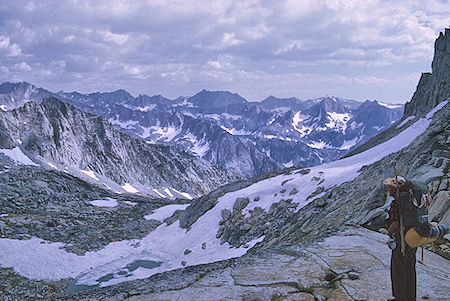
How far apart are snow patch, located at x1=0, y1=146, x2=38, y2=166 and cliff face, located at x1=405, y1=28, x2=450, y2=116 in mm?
82599

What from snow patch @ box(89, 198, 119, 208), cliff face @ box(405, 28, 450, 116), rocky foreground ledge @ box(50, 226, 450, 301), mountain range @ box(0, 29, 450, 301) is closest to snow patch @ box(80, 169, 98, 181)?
mountain range @ box(0, 29, 450, 301)

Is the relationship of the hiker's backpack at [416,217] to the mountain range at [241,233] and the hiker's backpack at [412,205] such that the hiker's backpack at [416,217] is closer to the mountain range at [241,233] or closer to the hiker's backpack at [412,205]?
the hiker's backpack at [412,205]

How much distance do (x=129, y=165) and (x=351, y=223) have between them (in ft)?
482

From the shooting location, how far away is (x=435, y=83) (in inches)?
2250

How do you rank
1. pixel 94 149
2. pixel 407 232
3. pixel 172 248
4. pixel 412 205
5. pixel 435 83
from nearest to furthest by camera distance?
pixel 407 232 < pixel 412 205 < pixel 172 248 < pixel 435 83 < pixel 94 149

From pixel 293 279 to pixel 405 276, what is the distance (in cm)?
242

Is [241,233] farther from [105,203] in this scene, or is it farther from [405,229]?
[105,203]

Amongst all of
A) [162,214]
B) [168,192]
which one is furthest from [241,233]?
[168,192]

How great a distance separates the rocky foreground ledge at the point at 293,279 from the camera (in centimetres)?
712

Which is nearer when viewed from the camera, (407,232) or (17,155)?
(407,232)

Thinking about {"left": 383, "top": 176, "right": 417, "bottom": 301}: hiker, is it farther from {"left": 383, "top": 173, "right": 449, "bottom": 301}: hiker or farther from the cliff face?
the cliff face

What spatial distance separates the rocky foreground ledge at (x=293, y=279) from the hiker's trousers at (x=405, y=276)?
0.50 metres

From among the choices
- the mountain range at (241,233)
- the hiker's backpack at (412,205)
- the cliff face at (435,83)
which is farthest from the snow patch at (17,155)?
the hiker's backpack at (412,205)

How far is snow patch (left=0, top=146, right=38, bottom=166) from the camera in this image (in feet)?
247
